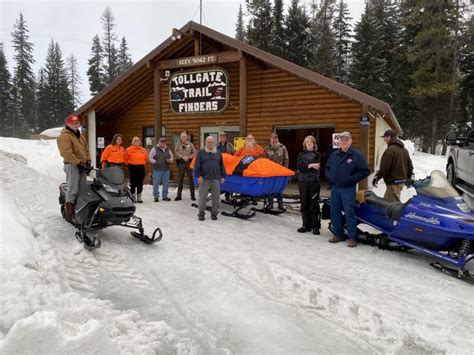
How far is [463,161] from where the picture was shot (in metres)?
6.96

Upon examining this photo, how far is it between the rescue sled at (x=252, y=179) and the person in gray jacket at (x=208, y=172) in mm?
295

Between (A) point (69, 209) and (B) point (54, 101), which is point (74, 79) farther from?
(A) point (69, 209)

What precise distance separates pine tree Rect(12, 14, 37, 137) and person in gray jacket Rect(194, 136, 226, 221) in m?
51.1

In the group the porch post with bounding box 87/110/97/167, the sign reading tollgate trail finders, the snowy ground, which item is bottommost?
the snowy ground

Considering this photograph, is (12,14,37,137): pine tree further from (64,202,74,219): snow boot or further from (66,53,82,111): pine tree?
(64,202,74,219): snow boot

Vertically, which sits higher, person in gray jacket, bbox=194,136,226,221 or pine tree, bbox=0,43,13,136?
pine tree, bbox=0,43,13,136

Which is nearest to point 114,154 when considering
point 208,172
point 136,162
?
point 136,162

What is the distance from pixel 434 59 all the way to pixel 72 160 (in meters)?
26.4

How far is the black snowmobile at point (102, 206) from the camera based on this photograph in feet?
15.8

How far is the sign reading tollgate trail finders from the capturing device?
11805mm

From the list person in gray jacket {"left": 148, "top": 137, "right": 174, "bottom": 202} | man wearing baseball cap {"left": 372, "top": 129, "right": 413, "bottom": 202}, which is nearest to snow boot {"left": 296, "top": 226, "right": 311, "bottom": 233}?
man wearing baseball cap {"left": 372, "top": 129, "right": 413, "bottom": 202}

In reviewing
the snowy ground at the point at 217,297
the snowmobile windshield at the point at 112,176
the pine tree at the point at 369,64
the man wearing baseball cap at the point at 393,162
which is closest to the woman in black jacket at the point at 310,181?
the snowy ground at the point at 217,297

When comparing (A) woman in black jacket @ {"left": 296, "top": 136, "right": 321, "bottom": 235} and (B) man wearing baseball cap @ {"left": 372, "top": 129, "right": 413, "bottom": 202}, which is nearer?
(B) man wearing baseball cap @ {"left": 372, "top": 129, "right": 413, "bottom": 202}

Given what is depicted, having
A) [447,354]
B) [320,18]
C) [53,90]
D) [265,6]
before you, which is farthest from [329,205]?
[53,90]
